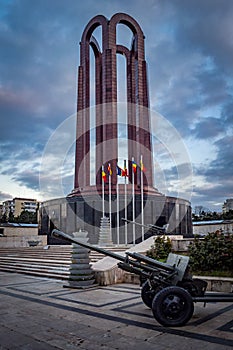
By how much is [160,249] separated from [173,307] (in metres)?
6.57

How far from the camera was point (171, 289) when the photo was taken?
5.17 meters

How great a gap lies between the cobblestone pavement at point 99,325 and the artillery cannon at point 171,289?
0.75ft

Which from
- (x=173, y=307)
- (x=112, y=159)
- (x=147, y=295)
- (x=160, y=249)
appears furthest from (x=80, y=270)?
(x=112, y=159)

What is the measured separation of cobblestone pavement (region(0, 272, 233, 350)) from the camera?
173 inches

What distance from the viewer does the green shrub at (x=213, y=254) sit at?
941 centimetres

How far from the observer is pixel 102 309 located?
21.4 feet

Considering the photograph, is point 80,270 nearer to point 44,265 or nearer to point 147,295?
point 147,295

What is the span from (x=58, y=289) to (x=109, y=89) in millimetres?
25531

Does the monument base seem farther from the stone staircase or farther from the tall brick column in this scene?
the stone staircase

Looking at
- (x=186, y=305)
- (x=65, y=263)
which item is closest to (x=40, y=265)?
(x=65, y=263)

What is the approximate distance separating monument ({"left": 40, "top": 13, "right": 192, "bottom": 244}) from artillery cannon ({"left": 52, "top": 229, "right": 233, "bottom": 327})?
673 inches

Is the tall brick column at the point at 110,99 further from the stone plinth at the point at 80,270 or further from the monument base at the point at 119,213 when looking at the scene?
the stone plinth at the point at 80,270

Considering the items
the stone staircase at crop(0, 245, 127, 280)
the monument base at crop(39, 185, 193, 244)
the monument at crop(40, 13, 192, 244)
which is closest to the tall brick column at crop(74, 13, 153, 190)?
the monument at crop(40, 13, 192, 244)

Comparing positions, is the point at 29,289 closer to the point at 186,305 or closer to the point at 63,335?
the point at 63,335
